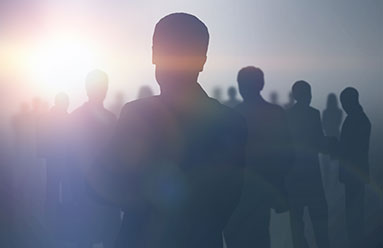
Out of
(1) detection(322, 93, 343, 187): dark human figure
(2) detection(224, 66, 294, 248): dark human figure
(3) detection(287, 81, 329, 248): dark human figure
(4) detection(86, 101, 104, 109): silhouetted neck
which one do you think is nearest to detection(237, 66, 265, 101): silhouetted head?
(2) detection(224, 66, 294, 248): dark human figure

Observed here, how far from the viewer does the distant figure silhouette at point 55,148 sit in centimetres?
265

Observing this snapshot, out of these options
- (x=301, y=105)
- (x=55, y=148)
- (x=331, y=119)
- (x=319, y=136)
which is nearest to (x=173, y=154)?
(x=55, y=148)

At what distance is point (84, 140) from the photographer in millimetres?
2510

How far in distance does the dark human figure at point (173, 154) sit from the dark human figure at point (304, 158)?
4.29ft

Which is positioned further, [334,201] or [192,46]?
[334,201]

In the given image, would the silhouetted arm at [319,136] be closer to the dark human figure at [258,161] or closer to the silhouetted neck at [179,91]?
the dark human figure at [258,161]

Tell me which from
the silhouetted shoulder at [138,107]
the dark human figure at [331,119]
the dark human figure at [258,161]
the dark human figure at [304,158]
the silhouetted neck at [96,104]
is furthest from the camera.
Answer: the dark human figure at [331,119]

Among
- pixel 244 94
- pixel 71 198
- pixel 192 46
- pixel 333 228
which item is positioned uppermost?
pixel 192 46

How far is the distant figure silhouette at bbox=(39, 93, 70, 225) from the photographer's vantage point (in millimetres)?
2652

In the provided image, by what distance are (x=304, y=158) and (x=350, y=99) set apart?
0.53 m

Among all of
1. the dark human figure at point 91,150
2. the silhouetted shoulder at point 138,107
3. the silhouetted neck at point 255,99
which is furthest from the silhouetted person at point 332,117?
the silhouetted shoulder at point 138,107

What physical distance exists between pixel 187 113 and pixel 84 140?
1.12 metres

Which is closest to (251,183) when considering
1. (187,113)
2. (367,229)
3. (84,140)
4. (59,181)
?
(84,140)

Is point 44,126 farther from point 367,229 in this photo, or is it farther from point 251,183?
point 367,229
